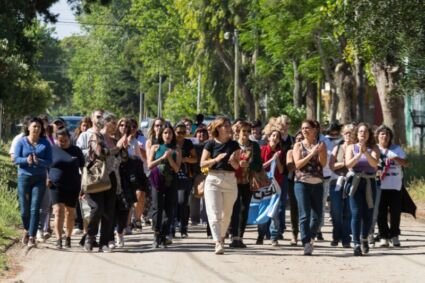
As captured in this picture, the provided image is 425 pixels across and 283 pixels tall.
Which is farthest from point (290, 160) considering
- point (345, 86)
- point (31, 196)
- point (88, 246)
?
point (345, 86)

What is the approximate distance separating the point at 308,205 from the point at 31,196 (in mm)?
3735

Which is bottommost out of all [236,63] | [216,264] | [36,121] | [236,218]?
[216,264]

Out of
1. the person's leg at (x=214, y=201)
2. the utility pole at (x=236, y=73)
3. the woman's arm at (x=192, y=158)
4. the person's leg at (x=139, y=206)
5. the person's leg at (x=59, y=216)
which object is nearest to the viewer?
the person's leg at (x=214, y=201)

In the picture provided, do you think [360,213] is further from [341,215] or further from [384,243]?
[384,243]

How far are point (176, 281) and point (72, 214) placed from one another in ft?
12.1

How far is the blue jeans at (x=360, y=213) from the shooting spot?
15977 mm

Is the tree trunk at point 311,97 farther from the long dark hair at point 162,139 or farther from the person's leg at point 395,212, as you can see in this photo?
the long dark hair at point 162,139

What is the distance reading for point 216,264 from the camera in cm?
1466

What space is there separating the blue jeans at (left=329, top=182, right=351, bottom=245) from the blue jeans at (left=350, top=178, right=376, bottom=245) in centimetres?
95

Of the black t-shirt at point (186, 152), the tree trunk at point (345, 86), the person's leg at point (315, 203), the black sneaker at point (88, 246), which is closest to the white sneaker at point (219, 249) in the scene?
the person's leg at point (315, 203)

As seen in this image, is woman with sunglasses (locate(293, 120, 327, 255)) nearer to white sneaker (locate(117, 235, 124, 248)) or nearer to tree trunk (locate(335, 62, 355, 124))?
white sneaker (locate(117, 235, 124, 248))

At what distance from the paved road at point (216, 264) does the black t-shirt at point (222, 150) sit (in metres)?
1.16

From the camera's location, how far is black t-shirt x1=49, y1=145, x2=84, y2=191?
16.2 metres

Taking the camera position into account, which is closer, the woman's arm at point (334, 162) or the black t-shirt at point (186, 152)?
the woman's arm at point (334, 162)
